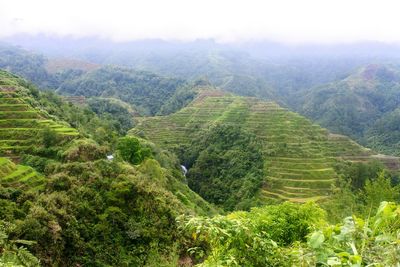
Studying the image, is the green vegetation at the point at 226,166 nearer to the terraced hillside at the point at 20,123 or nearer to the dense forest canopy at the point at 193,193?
the dense forest canopy at the point at 193,193

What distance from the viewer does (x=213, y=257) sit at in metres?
4.76

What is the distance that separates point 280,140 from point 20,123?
5021cm

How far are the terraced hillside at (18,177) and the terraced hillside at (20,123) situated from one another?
7390 mm

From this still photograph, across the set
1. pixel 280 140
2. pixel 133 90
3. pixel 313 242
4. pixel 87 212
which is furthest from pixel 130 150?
pixel 133 90

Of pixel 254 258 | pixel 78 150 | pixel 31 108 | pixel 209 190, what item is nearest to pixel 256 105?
pixel 209 190

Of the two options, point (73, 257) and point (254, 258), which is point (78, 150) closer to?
point (73, 257)

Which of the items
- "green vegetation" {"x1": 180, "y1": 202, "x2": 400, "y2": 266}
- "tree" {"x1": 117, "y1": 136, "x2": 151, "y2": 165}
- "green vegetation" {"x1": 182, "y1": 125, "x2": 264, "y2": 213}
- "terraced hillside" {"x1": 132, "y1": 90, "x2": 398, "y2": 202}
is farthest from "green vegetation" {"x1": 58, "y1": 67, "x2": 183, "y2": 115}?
"green vegetation" {"x1": 180, "y1": 202, "x2": 400, "y2": 266}

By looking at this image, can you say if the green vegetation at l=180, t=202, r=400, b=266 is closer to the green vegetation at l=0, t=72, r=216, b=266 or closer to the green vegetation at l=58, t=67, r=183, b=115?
the green vegetation at l=0, t=72, r=216, b=266

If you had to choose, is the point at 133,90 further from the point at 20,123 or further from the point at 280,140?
the point at 20,123

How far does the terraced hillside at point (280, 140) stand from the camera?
59.1 metres

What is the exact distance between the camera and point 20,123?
41000mm

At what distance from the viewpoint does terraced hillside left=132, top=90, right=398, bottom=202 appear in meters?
59.1

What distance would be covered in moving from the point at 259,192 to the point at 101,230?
38490mm

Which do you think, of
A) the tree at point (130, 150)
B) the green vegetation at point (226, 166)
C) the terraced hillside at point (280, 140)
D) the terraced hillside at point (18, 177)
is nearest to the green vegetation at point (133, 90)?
the terraced hillside at point (280, 140)
